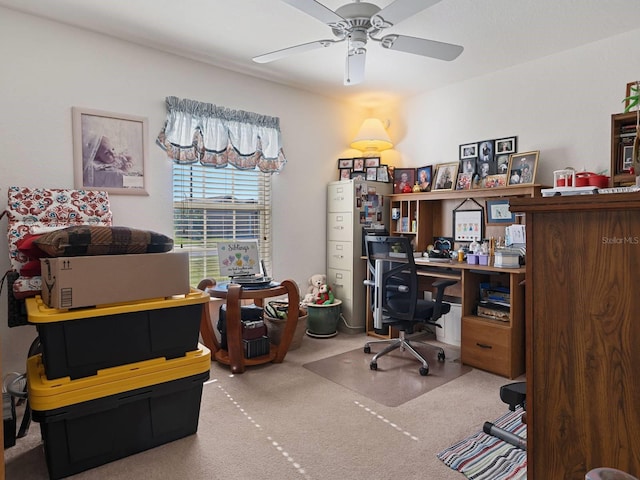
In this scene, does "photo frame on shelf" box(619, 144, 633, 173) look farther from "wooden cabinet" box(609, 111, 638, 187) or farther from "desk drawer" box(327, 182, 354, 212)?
"desk drawer" box(327, 182, 354, 212)

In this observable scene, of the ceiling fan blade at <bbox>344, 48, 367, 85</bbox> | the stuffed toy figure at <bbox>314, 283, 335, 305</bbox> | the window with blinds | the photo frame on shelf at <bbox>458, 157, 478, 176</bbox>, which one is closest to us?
the ceiling fan blade at <bbox>344, 48, 367, 85</bbox>

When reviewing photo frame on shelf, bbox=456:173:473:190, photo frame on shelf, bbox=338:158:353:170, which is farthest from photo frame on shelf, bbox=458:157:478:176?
photo frame on shelf, bbox=338:158:353:170

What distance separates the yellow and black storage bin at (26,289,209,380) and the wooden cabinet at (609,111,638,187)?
276 cm

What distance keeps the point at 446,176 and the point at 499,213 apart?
0.64m

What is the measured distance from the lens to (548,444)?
1020 millimetres

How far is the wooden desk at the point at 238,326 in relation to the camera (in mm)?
2873

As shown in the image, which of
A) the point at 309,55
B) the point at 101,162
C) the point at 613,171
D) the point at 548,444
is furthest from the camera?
the point at 309,55

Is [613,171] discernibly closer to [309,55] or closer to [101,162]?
[309,55]

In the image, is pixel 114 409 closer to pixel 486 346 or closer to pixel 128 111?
pixel 128 111

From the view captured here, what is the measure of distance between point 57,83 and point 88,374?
82.6 inches

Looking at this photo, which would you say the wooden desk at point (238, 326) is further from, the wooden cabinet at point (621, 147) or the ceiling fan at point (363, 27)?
the wooden cabinet at point (621, 147)

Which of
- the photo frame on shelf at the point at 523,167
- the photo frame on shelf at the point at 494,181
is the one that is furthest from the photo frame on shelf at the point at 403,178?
the photo frame on shelf at the point at 523,167

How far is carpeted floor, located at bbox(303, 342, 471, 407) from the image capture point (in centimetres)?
260

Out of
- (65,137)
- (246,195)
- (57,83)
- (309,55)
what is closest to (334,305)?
(246,195)
